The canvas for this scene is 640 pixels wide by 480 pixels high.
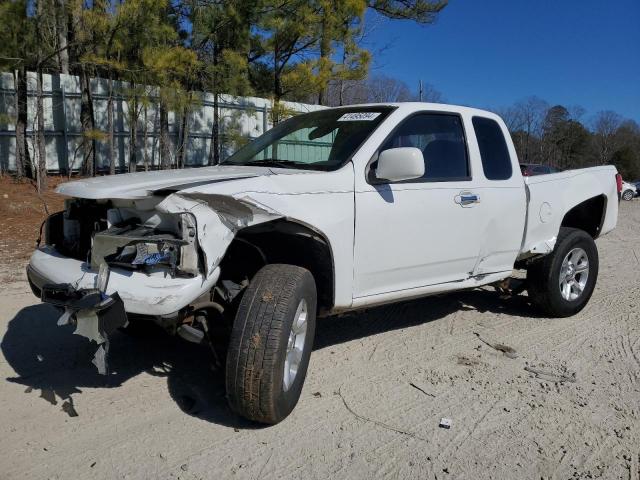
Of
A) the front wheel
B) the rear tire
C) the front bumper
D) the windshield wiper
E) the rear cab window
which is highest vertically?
the rear cab window

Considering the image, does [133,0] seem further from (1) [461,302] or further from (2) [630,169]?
(2) [630,169]

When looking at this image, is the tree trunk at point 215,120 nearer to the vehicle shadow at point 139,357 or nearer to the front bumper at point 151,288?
the vehicle shadow at point 139,357

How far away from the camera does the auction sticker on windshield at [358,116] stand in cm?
412

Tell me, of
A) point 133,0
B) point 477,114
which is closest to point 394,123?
point 477,114

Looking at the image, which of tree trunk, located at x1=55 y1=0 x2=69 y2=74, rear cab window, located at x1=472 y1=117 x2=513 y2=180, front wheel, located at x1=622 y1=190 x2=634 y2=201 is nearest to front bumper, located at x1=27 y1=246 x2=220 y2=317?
rear cab window, located at x1=472 y1=117 x2=513 y2=180

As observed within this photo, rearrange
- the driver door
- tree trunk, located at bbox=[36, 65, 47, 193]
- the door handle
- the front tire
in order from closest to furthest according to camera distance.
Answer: the front tire < the driver door < the door handle < tree trunk, located at bbox=[36, 65, 47, 193]

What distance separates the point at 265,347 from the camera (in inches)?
118

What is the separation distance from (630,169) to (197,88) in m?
50.0

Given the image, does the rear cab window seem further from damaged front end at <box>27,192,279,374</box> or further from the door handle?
damaged front end at <box>27,192,279,374</box>

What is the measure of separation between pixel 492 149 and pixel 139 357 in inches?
129

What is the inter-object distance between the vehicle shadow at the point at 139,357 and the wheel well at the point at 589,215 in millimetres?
1187

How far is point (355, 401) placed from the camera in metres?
3.57

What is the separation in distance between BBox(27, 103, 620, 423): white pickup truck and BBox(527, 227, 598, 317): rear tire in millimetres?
31

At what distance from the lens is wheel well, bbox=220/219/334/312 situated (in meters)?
3.48
